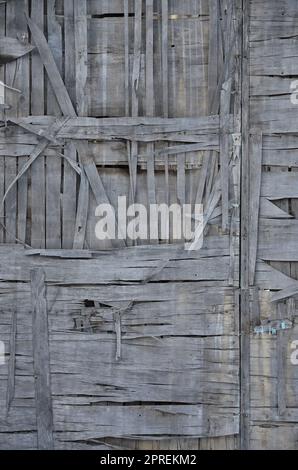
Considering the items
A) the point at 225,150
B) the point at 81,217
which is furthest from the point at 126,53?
the point at 81,217

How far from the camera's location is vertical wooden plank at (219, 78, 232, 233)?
4965mm

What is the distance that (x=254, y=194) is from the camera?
500cm

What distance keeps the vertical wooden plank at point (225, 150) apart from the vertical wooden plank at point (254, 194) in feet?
0.62

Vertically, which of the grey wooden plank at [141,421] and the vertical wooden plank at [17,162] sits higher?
the vertical wooden plank at [17,162]

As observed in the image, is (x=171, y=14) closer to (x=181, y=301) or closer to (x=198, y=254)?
(x=198, y=254)

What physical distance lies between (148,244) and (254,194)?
2.98ft

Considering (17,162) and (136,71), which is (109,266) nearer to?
(17,162)

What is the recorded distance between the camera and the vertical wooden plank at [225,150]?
16.3 ft

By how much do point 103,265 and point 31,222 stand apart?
653 millimetres

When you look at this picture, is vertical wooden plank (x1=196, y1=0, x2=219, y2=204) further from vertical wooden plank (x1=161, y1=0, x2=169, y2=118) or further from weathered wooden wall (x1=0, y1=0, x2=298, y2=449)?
vertical wooden plank (x1=161, y1=0, x2=169, y2=118)

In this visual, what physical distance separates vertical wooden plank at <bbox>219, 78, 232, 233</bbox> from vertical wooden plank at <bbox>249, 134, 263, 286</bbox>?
0.19 meters

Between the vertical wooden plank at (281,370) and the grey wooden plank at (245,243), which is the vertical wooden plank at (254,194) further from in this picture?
the vertical wooden plank at (281,370)

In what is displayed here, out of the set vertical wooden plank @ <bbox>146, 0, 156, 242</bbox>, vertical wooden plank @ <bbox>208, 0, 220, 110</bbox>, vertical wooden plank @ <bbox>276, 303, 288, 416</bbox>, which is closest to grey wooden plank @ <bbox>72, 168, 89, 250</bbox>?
vertical wooden plank @ <bbox>146, 0, 156, 242</bbox>

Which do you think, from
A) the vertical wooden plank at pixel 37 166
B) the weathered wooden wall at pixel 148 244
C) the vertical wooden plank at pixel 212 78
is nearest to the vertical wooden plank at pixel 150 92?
the weathered wooden wall at pixel 148 244
